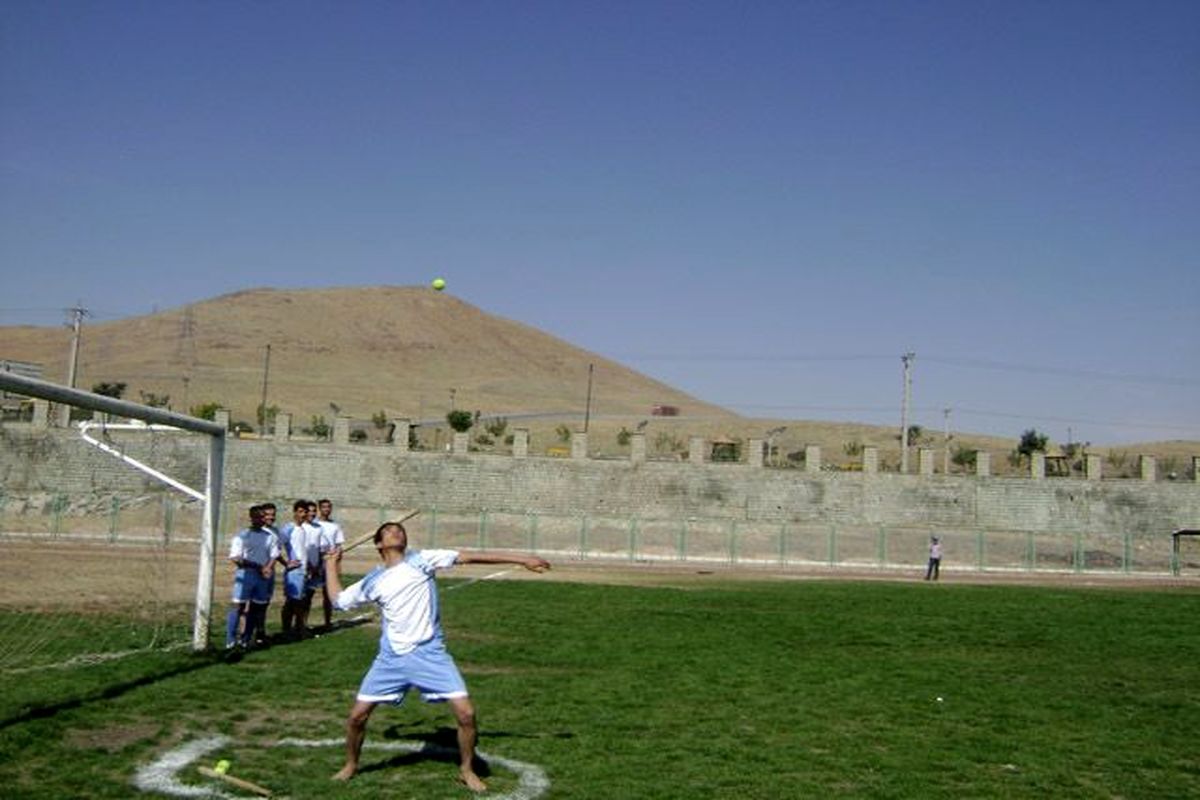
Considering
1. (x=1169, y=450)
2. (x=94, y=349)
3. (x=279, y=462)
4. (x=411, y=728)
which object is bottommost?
(x=411, y=728)

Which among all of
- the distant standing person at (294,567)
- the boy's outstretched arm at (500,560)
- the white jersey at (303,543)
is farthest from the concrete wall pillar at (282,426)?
the boy's outstretched arm at (500,560)

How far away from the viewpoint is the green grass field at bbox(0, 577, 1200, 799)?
8.27m

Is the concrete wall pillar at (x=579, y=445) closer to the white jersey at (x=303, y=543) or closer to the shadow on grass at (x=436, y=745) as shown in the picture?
the white jersey at (x=303, y=543)

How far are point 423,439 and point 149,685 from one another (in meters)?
A: 87.7

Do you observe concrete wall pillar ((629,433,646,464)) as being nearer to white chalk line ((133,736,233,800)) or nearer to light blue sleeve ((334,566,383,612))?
white chalk line ((133,736,233,800))

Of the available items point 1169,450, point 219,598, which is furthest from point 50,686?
point 1169,450

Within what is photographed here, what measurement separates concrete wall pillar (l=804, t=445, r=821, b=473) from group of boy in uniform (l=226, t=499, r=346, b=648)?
4129 centimetres

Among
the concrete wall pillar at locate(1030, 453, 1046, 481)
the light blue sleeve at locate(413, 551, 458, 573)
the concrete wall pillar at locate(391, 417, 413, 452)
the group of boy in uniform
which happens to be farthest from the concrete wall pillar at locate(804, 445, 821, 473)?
the light blue sleeve at locate(413, 551, 458, 573)

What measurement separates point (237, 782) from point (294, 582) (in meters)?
7.74

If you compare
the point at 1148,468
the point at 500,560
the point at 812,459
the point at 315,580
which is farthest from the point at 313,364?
the point at 500,560

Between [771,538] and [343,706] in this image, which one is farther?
[771,538]

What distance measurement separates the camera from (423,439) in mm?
98562

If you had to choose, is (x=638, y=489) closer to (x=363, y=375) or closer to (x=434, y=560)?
(x=434, y=560)

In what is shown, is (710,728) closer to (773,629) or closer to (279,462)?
(773,629)
